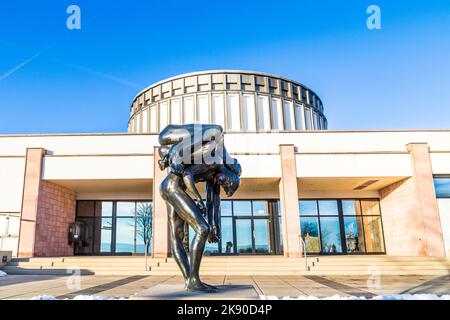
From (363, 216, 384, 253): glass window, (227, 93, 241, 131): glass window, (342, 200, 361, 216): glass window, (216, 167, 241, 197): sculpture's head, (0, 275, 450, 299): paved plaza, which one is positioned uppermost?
(227, 93, 241, 131): glass window

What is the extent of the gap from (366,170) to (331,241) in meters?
Answer: 6.13

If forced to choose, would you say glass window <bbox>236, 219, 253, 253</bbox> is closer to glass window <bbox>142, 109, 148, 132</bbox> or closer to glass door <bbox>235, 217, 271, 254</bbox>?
glass door <bbox>235, 217, 271, 254</bbox>

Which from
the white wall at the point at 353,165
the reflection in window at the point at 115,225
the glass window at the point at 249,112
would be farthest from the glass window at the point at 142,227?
the glass window at the point at 249,112

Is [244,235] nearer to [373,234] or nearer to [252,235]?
[252,235]

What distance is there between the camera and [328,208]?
22.8 m

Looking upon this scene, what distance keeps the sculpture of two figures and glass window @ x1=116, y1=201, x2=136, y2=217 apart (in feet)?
61.2

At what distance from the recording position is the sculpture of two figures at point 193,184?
4.64 metres

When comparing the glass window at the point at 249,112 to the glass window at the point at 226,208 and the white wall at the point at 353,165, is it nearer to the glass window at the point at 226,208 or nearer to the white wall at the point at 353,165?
the glass window at the point at 226,208

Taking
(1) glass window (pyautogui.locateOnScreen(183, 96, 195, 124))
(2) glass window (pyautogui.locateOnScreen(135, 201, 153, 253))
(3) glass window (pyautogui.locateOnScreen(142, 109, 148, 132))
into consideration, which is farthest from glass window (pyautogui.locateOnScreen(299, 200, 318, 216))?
(3) glass window (pyautogui.locateOnScreen(142, 109, 148, 132))

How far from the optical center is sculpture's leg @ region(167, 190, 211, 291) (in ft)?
15.0

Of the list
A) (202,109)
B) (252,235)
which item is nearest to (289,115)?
(202,109)

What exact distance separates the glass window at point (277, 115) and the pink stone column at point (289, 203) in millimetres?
17717
